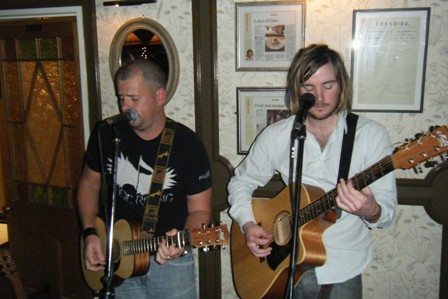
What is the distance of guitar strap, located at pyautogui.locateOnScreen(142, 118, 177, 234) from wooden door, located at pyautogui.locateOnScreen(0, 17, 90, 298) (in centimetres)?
120

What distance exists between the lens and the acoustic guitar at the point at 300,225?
1.57 m

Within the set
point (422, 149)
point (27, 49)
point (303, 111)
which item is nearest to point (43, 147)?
point (27, 49)

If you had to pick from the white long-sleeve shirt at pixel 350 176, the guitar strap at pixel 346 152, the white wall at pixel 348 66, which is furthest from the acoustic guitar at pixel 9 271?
the guitar strap at pixel 346 152

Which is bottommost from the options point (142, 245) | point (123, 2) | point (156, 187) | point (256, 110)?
point (142, 245)

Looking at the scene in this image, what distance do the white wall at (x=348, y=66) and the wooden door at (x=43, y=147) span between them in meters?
0.46

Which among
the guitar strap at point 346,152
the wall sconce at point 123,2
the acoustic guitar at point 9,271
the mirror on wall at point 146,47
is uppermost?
the wall sconce at point 123,2

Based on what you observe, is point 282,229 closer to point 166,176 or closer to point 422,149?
point 166,176

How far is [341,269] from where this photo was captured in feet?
6.29

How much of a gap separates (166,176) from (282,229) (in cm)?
69

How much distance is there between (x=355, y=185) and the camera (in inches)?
66.5

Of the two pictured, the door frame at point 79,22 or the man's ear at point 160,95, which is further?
the door frame at point 79,22

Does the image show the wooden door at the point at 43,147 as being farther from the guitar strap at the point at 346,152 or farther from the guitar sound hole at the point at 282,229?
the guitar strap at the point at 346,152

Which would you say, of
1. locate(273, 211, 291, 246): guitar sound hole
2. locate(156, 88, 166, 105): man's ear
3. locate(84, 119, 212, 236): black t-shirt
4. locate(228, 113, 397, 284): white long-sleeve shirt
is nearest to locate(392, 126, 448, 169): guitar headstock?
locate(228, 113, 397, 284): white long-sleeve shirt

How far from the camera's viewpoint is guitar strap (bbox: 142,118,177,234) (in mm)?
2188
